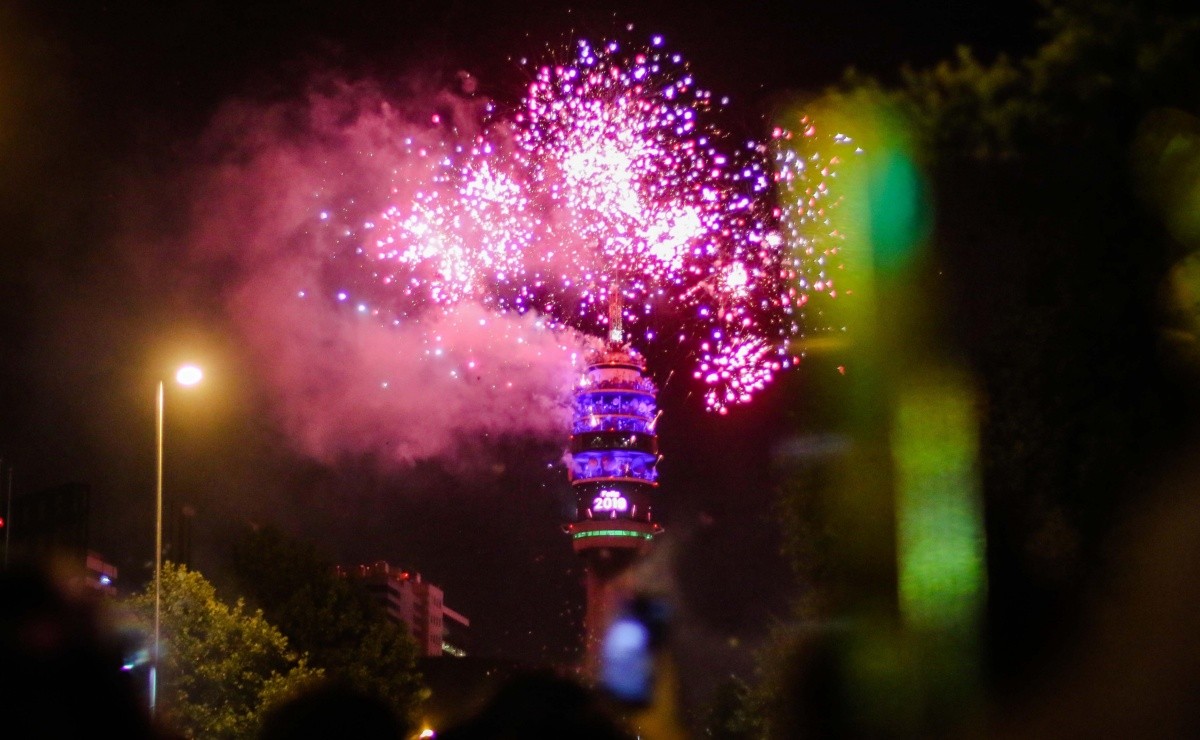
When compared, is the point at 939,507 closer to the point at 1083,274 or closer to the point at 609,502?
the point at 1083,274

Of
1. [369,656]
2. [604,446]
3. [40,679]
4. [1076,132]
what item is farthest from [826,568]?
[604,446]

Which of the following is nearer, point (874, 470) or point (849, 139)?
point (849, 139)

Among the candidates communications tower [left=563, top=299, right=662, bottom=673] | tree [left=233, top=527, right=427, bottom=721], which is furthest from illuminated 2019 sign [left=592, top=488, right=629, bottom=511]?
tree [left=233, top=527, right=427, bottom=721]

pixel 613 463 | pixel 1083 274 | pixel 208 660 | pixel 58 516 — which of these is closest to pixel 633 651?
pixel 1083 274

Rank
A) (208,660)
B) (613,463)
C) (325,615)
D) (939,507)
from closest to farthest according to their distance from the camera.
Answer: (939,507)
(208,660)
(325,615)
(613,463)

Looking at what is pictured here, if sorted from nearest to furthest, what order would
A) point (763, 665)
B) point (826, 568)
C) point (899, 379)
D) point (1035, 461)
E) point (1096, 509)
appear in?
point (1096, 509) → point (1035, 461) → point (899, 379) → point (826, 568) → point (763, 665)

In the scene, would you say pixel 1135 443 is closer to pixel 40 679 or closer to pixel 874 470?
pixel 874 470

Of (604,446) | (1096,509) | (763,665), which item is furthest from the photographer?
(604,446)

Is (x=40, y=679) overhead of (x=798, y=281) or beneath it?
beneath

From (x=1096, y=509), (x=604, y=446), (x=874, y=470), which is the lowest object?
(x=1096, y=509)
